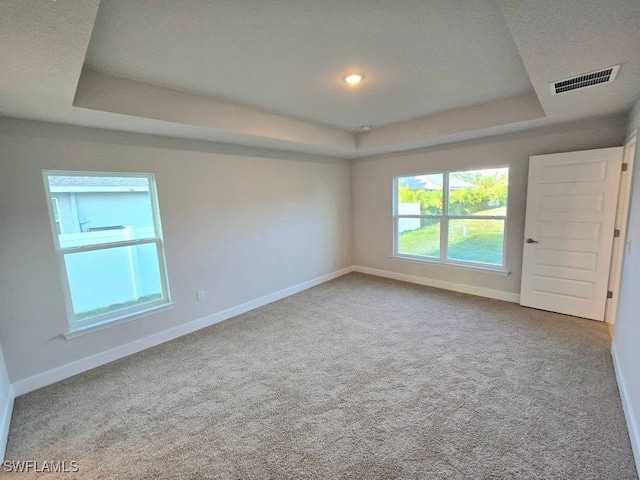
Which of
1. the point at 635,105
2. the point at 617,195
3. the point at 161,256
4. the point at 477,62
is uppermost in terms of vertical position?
the point at 477,62

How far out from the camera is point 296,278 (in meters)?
4.76

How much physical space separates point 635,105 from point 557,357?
241 centimetres

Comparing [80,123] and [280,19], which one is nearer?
[280,19]

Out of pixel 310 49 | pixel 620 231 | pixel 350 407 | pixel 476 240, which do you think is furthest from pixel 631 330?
pixel 310 49

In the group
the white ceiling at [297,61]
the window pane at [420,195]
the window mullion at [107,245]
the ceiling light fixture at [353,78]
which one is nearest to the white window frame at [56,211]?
the window mullion at [107,245]

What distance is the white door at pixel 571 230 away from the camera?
315cm

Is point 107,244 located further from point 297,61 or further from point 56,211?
point 297,61

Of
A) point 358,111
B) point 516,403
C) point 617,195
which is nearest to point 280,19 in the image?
point 358,111

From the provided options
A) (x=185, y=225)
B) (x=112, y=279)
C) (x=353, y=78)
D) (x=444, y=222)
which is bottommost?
(x=112, y=279)

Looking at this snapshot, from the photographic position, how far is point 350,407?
2.10 m

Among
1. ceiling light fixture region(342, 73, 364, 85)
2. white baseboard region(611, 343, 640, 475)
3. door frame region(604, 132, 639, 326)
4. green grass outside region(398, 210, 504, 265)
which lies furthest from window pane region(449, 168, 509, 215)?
ceiling light fixture region(342, 73, 364, 85)

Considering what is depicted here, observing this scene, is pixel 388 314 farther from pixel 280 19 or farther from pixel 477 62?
pixel 280 19

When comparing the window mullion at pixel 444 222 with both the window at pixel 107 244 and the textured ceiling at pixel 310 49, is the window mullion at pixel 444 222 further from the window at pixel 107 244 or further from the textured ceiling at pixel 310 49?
the window at pixel 107 244

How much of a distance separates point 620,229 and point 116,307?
5.44 m
